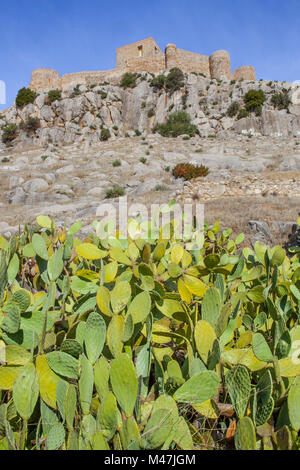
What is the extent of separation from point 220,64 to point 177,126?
1317 centimetres

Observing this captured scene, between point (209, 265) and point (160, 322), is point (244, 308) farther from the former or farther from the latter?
point (160, 322)

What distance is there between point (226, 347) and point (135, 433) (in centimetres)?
35

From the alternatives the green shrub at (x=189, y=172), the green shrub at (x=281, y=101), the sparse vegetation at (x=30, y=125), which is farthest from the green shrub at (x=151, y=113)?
the green shrub at (x=189, y=172)

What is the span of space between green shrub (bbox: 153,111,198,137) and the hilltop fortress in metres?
8.62

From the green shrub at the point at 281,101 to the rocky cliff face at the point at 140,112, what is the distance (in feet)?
1.00

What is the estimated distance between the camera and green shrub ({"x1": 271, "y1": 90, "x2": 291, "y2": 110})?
23.3 metres

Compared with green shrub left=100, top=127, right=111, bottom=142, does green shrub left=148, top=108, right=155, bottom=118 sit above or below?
above

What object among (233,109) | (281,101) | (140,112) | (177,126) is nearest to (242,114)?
(233,109)

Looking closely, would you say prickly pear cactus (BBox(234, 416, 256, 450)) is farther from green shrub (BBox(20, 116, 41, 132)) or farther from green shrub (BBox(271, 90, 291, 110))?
green shrub (BBox(271, 90, 291, 110))

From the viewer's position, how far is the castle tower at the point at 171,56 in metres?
27.6

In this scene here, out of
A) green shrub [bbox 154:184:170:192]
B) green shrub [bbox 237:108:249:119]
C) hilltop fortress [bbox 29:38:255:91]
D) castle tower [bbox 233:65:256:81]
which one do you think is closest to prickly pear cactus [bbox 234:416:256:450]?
green shrub [bbox 154:184:170:192]

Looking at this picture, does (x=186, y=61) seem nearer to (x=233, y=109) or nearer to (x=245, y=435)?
(x=233, y=109)

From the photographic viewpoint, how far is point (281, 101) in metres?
23.5

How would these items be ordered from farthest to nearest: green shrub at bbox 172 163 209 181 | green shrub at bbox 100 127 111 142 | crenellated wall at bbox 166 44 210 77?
crenellated wall at bbox 166 44 210 77, green shrub at bbox 100 127 111 142, green shrub at bbox 172 163 209 181
